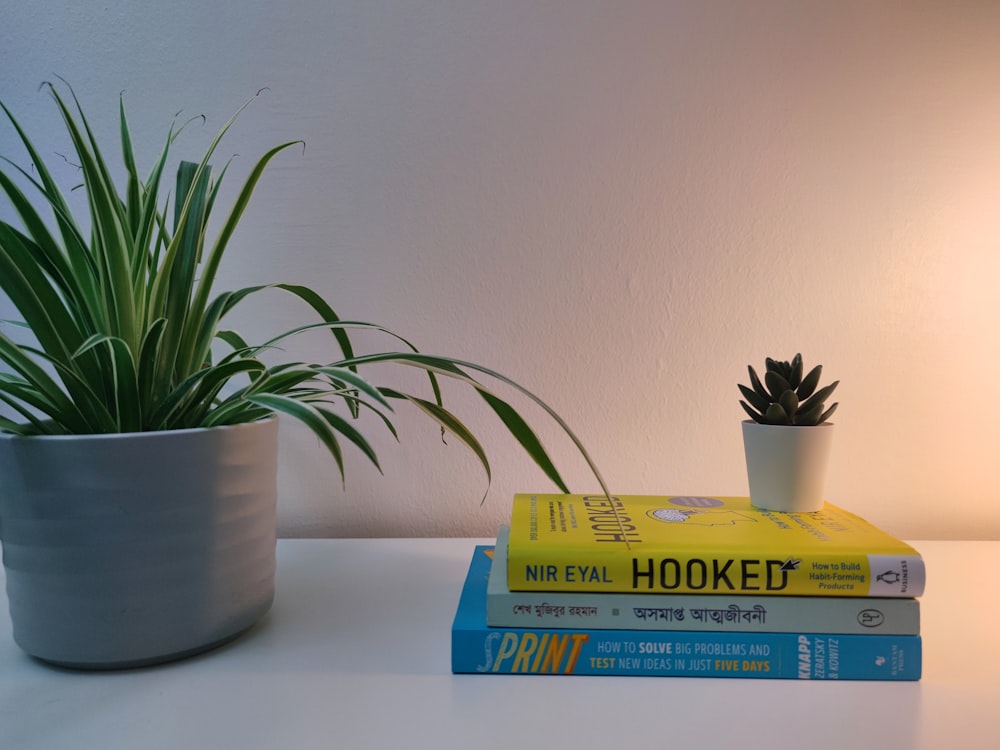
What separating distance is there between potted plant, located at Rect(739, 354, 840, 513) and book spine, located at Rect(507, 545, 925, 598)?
15 cm

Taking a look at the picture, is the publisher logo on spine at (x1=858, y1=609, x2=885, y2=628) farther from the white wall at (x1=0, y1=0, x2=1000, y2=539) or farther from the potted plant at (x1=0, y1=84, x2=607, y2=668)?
the white wall at (x1=0, y1=0, x2=1000, y2=539)

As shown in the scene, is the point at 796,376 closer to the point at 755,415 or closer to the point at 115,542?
the point at 755,415

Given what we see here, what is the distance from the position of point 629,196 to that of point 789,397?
1.04 ft

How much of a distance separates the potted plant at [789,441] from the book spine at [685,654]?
17cm

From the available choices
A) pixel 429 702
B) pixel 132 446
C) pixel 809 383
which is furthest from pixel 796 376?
pixel 132 446

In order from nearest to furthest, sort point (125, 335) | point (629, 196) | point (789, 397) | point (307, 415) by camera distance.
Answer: point (307, 415), point (125, 335), point (789, 397), point (629, 196)

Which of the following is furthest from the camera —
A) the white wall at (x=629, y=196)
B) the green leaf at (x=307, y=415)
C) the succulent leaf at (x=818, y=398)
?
the white wall at (x=629, y=196)

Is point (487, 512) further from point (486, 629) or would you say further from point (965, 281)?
point (965, 281)

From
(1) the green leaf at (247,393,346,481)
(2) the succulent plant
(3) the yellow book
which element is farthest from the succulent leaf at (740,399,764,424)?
(1) the green leaf at (247,393,346,481)

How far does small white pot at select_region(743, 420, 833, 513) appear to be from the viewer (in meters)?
0.59

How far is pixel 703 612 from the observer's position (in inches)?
17.9

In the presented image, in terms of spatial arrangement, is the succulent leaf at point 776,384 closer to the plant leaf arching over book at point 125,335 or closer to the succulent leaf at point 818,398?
the succulent leaf at point 818,398

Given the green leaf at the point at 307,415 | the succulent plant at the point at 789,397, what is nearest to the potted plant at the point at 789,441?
the succulent plant at the point at 789,397

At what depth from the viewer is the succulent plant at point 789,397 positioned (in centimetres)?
60
